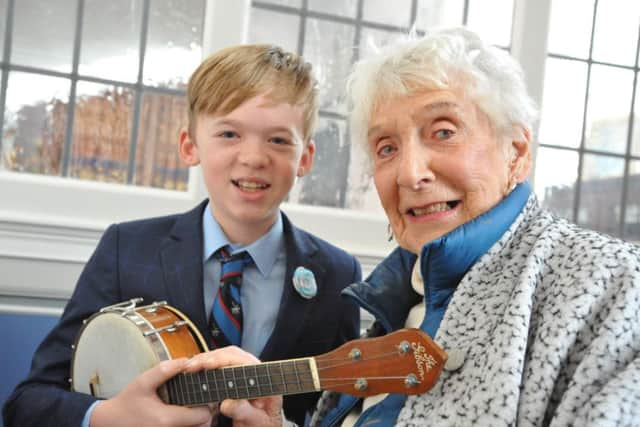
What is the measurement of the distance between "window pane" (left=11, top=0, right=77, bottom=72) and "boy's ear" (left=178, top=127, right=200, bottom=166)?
1.09 meters

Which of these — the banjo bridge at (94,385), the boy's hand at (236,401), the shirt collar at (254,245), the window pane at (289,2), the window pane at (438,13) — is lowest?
the banjo bridge at (94,385)

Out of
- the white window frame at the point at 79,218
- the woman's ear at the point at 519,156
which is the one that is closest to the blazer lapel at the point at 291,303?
the woman's ear at the point at 519,156

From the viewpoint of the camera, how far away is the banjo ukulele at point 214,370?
1.03m

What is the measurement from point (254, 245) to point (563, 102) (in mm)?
2104

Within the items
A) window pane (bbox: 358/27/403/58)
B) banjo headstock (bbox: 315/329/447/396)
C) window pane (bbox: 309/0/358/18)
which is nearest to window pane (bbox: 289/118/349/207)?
window pane (bbox: 358/27/403/58)

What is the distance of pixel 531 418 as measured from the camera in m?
0.92

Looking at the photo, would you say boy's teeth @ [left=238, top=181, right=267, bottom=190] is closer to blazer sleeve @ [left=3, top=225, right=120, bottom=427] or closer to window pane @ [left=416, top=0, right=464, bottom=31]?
blazer sleeve @ [left=3, top=225, right=120, bottom=427]

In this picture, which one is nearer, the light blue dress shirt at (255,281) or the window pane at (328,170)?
the light blue dress shirt at (255,281)

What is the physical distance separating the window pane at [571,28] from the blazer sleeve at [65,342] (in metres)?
2.38

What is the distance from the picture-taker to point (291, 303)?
163cm

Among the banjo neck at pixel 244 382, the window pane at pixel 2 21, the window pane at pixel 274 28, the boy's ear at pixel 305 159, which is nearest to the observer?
the banjo neck at pixel 244 382

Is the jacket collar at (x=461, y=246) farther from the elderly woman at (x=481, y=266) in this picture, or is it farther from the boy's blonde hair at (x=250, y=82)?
the boy's blonde hair at (x=250, y=82)

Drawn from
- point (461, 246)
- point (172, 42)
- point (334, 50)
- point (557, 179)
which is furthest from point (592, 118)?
point (461, 246)

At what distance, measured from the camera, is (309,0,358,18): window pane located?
288cm
